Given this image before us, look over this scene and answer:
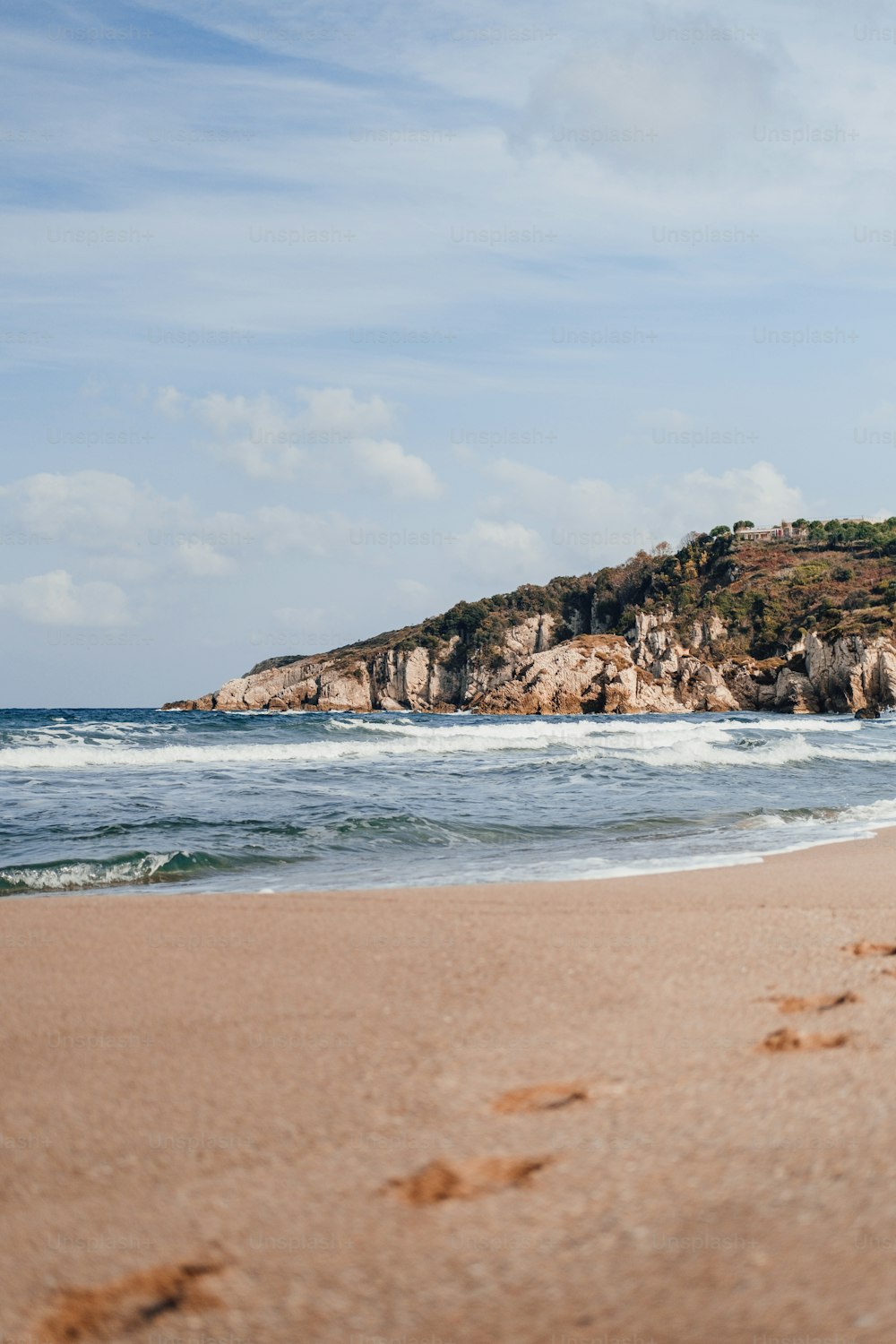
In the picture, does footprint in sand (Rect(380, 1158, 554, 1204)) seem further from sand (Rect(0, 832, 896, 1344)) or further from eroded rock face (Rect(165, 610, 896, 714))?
eroded rock face (Rect(165, 610, 896, 714))

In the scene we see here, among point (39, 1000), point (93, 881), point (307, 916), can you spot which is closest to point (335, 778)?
point (93, 881)

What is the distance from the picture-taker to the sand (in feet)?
6.77

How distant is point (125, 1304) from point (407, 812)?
1041 centimetres

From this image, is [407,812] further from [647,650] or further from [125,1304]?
[647,650]

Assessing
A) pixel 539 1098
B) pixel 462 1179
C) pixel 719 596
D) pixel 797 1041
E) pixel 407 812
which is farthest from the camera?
pixel 719 596

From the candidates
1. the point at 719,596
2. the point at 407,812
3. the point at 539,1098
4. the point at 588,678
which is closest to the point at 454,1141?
the point at 539,1098

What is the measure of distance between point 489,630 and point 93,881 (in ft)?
299

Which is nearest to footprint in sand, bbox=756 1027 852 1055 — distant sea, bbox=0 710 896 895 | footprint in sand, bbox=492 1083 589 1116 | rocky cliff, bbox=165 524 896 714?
footprint in sand, bbox=492 1083 589 1116

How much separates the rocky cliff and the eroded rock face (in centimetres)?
11

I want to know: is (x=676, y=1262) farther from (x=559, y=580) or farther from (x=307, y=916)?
(x=559, y=580)

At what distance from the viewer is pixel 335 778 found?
1786cm

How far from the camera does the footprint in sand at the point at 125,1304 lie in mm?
2025

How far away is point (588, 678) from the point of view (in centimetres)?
7738

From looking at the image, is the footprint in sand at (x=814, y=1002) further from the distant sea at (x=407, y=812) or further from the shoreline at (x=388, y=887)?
the distant sea at (x=407, y=812)
